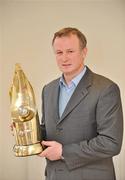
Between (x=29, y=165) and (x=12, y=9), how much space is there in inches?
46.6

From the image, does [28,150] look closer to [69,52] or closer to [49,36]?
[69,52]

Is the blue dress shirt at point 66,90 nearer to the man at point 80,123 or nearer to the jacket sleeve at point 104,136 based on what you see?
the man at point 80,123

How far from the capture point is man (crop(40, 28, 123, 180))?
1359 mm

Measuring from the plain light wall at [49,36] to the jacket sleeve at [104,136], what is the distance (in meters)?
1.27

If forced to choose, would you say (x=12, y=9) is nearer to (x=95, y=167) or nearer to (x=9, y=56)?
(x=9, y=56)

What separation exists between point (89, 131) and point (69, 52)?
326 millimetres

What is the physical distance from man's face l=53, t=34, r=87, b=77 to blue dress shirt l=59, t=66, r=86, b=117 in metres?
0.05

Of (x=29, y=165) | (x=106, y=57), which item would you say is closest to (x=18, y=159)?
(x=29, y=165)

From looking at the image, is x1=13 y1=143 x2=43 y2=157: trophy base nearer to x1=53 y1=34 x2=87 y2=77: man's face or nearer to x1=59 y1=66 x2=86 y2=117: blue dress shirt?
x1=59 y1=66 x2=86 y2=117: blue dress shirt

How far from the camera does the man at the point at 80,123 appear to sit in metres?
1.36

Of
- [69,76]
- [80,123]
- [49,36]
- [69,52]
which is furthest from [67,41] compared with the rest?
[49,36]

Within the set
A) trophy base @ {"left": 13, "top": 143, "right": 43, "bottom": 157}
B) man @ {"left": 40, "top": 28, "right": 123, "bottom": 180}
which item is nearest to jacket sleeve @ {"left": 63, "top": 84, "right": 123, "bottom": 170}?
man @ {"left": 40, "top": 28, "right": 123, "bottom": 180}

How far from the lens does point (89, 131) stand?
1.41 m

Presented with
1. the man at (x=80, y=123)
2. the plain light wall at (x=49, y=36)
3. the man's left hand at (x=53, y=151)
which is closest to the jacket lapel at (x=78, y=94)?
the man at (x=80, y=123)
